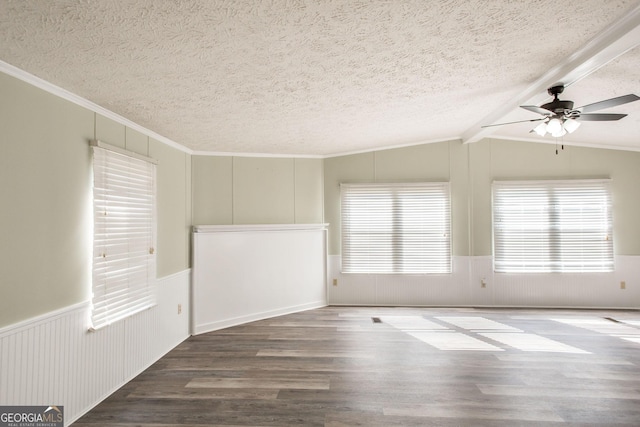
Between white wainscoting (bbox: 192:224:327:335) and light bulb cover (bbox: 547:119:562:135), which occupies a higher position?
light bulb cover (bbox: 547:119:562:135)

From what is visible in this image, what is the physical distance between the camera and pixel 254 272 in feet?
16.5

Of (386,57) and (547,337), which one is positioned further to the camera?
(547,337)

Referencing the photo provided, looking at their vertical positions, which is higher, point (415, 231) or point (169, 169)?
point (169, 169)

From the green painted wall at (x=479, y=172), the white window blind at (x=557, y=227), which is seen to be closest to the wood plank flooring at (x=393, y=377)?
the white window blind at (x=557, y=227)

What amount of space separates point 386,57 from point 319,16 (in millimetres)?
764

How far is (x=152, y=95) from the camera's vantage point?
2.75m

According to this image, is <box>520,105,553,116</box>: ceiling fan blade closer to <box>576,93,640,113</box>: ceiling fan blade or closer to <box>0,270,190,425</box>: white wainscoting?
<box>576,93,640,113</box>: ceiling fan blade

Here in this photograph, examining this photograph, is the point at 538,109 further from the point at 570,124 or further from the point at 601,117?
the point at 601,117

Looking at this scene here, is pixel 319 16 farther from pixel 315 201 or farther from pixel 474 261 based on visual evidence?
pixel 474 261

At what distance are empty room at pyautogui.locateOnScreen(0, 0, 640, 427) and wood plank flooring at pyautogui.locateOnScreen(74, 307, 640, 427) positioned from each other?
0.03 metres

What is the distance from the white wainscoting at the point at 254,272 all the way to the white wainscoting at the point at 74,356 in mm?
827

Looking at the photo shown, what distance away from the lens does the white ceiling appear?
1.81 m

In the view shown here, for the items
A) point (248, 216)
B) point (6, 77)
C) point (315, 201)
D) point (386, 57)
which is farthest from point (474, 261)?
point (6, 77)

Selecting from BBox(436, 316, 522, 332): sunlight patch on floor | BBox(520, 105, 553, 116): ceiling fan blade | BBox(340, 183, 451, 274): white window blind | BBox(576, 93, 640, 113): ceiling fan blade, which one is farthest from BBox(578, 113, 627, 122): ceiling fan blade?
BBox(436, 316, 522, 332): sunlight patch on floor
